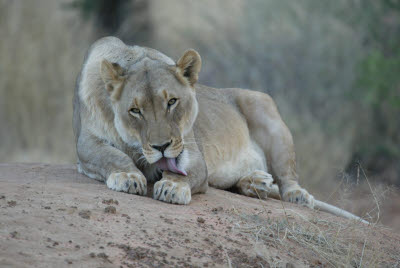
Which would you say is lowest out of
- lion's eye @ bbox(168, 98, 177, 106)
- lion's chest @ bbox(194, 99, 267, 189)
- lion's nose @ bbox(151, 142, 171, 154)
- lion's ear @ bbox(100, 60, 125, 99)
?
lion's chest @ bbox(194, 99, 267, 189)

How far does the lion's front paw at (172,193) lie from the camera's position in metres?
4.61

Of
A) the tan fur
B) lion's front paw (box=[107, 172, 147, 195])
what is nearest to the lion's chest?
the tan fur

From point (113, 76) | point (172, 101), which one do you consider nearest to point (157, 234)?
point (172, 101)

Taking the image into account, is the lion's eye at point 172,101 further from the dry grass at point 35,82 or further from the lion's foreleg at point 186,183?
the dry grass at point 35,82

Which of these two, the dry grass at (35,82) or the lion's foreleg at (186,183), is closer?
the lion's foreleg at (186,183)

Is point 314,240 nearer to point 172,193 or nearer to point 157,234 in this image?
point 172,193

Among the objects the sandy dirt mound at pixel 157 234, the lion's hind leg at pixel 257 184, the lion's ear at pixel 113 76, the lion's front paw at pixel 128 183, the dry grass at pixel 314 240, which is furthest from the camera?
the lion's hind leg at pixel 257 184

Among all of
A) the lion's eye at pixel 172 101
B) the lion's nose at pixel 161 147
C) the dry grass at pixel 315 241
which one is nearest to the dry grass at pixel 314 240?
the dry grass at pixel 315 241

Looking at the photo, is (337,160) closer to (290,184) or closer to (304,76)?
(304,76)

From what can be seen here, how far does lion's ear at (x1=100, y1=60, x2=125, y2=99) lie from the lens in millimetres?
5008

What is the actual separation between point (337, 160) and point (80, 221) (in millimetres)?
7224

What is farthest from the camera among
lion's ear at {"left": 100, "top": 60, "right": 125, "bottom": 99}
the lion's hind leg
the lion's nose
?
the lion's hind leg

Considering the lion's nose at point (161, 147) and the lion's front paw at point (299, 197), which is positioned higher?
the lion's nose at point (161, 147)

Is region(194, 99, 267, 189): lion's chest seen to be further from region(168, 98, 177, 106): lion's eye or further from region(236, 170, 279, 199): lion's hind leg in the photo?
region(168, 98, 177, 106): lion's eye
